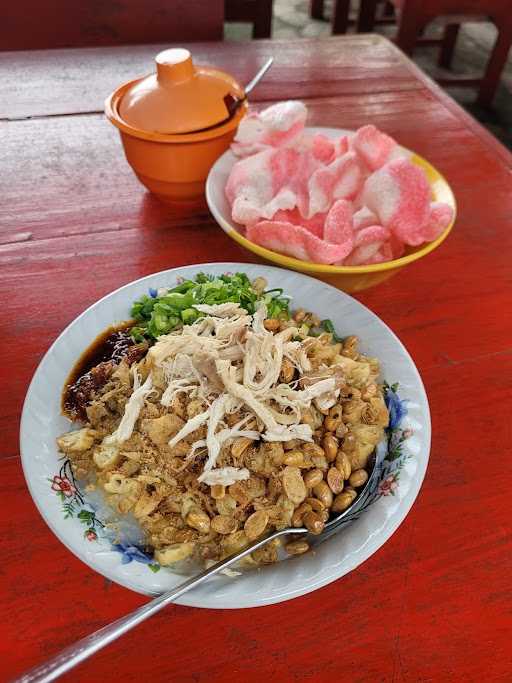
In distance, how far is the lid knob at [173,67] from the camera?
1382 millimetres

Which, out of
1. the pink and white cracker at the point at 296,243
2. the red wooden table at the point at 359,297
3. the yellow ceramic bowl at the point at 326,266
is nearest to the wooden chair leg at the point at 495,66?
A: the red wooden table at the point at 359,297

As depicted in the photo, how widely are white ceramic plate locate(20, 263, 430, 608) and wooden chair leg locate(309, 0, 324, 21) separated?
4832 millimetres

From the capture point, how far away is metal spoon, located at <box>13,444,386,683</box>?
0.70 metres

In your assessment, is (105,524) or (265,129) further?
(265,129)

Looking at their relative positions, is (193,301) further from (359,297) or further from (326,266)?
(359,297)

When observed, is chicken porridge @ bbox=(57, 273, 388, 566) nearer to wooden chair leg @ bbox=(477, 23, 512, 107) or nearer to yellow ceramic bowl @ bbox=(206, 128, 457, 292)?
yellow ceramic bowl @ bbox=(206, 128, 457, 292)

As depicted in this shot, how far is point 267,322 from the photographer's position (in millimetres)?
1113

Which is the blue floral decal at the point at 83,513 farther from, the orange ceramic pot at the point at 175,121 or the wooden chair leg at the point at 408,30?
the wooden chair leg at the point at 408,30

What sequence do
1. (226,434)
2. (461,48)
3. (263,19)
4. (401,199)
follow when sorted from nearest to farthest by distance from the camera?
(226,434)
(401,199)
(263,19)
(461,48)

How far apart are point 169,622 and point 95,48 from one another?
2.09m

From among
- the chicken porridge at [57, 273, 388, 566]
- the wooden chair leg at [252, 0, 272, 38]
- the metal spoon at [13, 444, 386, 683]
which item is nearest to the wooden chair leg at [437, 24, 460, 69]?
the wooden chair leg at [252, 0, 272, 38]

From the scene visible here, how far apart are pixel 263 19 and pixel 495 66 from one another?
161cm

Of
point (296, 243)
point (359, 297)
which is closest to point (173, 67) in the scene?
point (296, 243)

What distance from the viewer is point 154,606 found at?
0.76 meters
